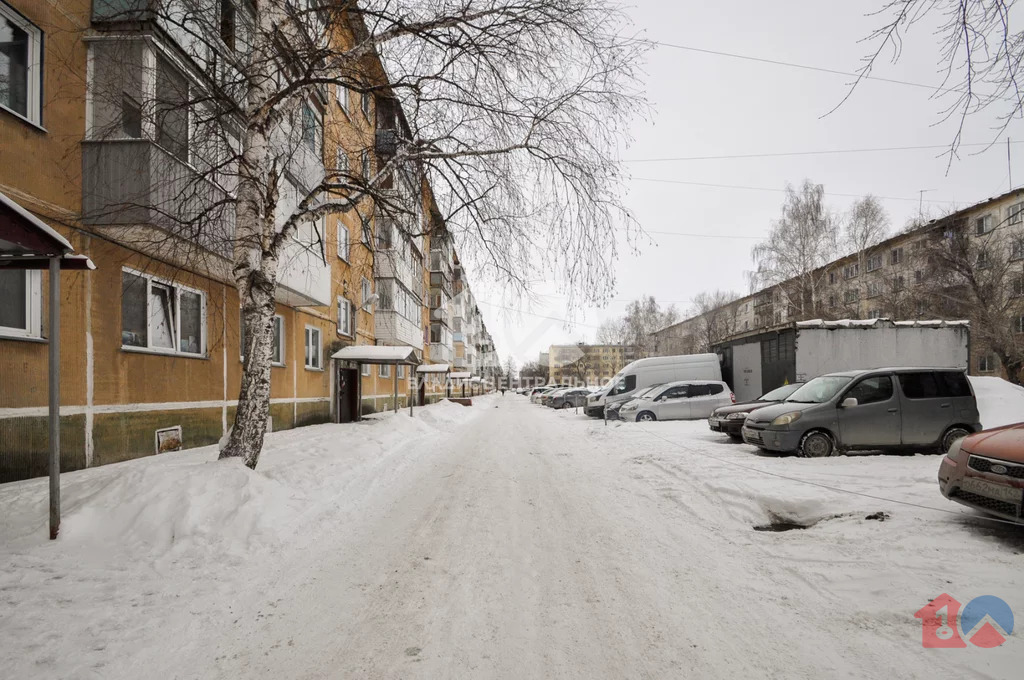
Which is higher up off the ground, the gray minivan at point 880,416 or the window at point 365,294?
the window at point 365,294

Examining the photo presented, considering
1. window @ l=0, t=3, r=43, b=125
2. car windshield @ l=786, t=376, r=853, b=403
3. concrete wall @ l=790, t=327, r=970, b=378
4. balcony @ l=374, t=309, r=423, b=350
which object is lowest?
car windshield @ l=786, t=376, r=853, b=403

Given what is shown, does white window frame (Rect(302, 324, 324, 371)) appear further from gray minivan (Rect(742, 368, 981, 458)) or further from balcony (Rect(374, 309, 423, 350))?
gray minivan (Rect(742, 368, 981, 458))

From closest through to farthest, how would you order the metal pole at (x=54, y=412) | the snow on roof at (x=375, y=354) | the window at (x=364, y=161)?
1. the metal pole at (x=54, y=412)
2. the window at (x=364, y=161)
3. the snow on roof at (x=375, y=354)

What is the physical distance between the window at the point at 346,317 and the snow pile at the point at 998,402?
19362 millimetres

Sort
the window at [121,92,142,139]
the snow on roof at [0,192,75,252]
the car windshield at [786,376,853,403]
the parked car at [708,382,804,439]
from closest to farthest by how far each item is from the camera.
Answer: the snow on roof at [0,192,75,252]
the window at [121,92,142,139]
the car windshield at [786,376,853,403]
the parked car at [708,382,804,439]

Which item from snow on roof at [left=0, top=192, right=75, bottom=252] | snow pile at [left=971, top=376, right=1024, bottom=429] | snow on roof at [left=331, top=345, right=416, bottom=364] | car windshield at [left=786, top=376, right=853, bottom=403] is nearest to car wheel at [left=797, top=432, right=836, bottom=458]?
car windshield at [left=786, top=376, right=853, bottom=403]

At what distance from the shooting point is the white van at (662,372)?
2155 cm

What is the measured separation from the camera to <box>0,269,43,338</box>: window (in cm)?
689

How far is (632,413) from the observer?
18.2m

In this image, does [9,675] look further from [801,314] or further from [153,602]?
[801,314]

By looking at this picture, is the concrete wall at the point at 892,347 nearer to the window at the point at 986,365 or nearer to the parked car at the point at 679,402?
the parked car at the point at 679,402

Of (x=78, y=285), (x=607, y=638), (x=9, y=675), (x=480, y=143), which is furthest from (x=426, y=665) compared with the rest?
(x=78, y=285)

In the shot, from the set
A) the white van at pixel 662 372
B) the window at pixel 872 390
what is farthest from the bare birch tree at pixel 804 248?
the window at pixel 872 390

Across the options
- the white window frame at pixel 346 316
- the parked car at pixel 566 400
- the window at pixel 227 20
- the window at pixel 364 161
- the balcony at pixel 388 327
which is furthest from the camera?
the parked car at pixel 566 400
